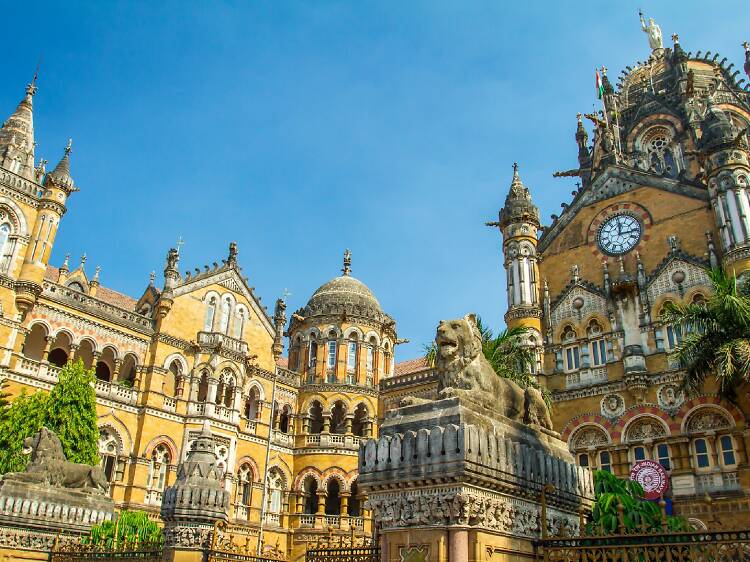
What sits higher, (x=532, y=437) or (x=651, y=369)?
(x=651, y=369)

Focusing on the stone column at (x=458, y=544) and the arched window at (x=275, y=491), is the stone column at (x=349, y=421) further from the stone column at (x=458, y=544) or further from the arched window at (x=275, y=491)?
the stone column at (x=458, y=544)

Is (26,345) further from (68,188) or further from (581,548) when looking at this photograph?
(581,548)

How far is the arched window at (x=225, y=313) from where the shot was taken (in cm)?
3412

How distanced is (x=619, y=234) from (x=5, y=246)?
25501 millimetres

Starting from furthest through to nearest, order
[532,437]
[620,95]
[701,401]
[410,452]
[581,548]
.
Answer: [620,95] < [701,401] < [532,437] < [410,452] < [581,548]

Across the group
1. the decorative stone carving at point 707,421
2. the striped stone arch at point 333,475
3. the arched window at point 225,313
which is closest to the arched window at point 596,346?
the decorative stone carving at point 707,421

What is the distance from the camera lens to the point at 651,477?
23.2 metres

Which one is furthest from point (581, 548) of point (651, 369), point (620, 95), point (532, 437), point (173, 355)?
point (620, 95)

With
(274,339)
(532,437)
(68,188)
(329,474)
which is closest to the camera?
(532,437)

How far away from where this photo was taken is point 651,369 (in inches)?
990

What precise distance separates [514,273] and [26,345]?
22.0 m

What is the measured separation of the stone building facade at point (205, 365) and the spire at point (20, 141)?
2.5 inches

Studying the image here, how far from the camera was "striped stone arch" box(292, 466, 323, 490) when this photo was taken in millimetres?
33875

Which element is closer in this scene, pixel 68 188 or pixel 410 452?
pixel 410 452
